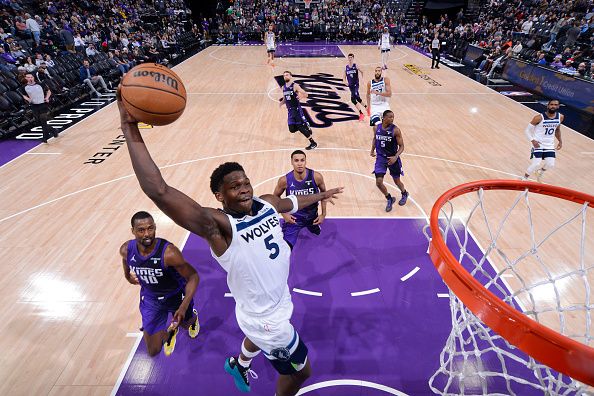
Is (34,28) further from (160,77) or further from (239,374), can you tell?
(239,374)

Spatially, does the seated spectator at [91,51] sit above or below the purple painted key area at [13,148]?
above

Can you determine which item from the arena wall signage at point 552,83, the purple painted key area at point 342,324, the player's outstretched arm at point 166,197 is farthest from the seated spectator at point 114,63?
the arena wall signage at point 552,83

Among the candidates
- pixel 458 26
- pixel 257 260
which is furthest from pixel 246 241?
pixel 458 26

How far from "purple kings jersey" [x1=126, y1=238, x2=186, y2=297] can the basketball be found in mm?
1427

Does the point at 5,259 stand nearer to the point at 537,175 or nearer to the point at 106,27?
the point at 537,175

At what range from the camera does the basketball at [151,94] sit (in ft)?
7.38

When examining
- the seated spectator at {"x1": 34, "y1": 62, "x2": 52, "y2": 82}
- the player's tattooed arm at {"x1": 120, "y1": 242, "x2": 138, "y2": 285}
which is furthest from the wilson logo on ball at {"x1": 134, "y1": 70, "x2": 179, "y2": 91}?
the seated spectator at {"x1": 34, "y1": 62, "x2": 52, "y2": 82}

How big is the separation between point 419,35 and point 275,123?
19.3 metres

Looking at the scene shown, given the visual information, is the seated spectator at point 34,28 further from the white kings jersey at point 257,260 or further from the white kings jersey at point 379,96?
the white kings jersey at point 257,260

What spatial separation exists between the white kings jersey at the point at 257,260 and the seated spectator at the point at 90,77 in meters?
13.0

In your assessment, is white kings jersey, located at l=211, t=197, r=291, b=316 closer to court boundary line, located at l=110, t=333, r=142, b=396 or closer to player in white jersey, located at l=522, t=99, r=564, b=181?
court boundary line, located at l=110, t=333, r=142, b=396

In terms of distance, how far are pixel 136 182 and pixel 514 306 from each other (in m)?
6.65

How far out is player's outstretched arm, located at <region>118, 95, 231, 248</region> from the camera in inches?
77.1

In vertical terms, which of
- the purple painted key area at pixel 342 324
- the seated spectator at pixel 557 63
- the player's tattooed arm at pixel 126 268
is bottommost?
the purple painted key area at pixel 342 324
